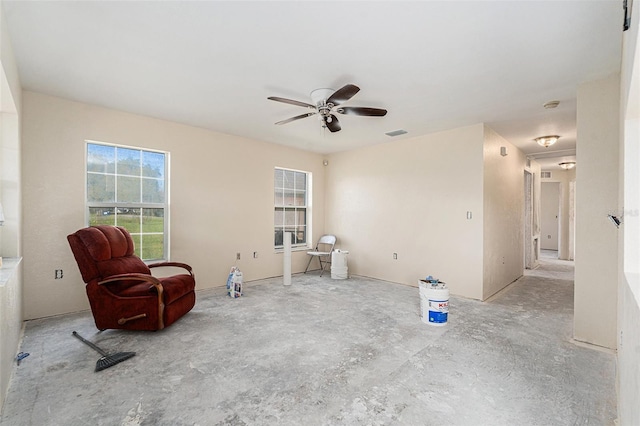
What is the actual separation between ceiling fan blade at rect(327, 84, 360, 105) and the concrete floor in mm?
2232

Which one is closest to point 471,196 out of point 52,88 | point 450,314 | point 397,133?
point 397,133

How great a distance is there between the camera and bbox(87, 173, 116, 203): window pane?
361 centimetres

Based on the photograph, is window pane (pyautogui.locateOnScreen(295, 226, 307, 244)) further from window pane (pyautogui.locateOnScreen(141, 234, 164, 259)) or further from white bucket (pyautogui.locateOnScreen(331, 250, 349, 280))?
window pane (pyautogui.locateOnScreen(141, 234, 164, 259))

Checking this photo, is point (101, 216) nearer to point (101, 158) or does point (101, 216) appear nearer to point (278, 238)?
point (101, 158)

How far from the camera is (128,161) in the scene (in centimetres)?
390

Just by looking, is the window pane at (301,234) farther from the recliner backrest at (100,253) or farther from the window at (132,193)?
the recliner backrest at (100,253)

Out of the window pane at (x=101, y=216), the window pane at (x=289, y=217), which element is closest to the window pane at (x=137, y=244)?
the window pane at (x=101, y=216)

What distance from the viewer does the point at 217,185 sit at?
467cm

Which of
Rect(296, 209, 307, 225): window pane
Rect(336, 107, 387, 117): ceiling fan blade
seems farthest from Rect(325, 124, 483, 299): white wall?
Rect(336, 107, 387, 117): ceiling fan blade

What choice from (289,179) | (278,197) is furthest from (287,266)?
(289,179)

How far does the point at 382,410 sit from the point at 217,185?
12.9 ft

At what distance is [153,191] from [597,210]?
17.0ft

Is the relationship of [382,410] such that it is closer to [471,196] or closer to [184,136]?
[471,196]

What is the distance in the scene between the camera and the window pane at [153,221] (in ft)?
13.2
